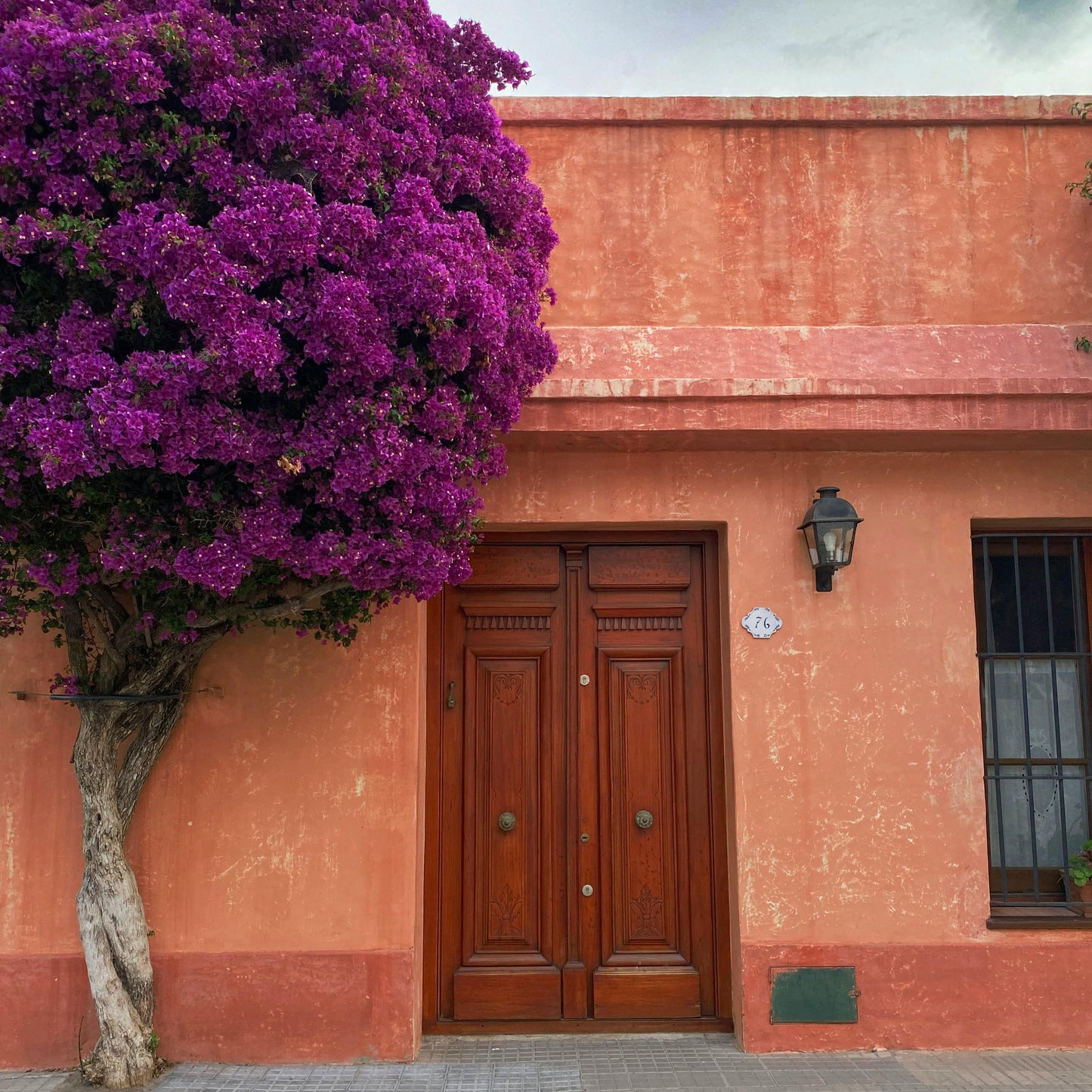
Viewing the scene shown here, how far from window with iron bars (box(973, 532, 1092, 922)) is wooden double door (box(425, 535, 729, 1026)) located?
143 centimetres

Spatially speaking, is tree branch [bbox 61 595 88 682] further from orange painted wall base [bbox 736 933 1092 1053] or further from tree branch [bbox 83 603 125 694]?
orange painted wall base [bbox 736 933 1092 1053]

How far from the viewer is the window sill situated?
444cm

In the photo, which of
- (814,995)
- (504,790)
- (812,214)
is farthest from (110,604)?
(812,214)

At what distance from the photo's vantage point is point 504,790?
15.8ft

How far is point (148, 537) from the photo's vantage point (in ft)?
10.9

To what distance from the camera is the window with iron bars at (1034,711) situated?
4.71 meters

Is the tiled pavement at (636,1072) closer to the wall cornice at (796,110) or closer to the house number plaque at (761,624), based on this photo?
the house number plaque at (761,624)

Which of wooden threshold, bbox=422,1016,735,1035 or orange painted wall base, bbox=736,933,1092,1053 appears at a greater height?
orange painted wall base, bbox=736,933,1092,1053

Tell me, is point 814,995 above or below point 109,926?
below

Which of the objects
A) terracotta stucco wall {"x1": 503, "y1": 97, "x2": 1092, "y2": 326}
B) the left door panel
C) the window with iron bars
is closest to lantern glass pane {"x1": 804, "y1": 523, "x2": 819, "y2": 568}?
the window with iron bars

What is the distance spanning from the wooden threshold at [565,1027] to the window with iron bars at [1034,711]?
1598 mm

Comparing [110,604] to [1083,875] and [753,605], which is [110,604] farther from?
[1083,875]

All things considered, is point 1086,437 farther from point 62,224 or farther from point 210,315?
point 62,224

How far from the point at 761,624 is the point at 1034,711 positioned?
5.23ft
